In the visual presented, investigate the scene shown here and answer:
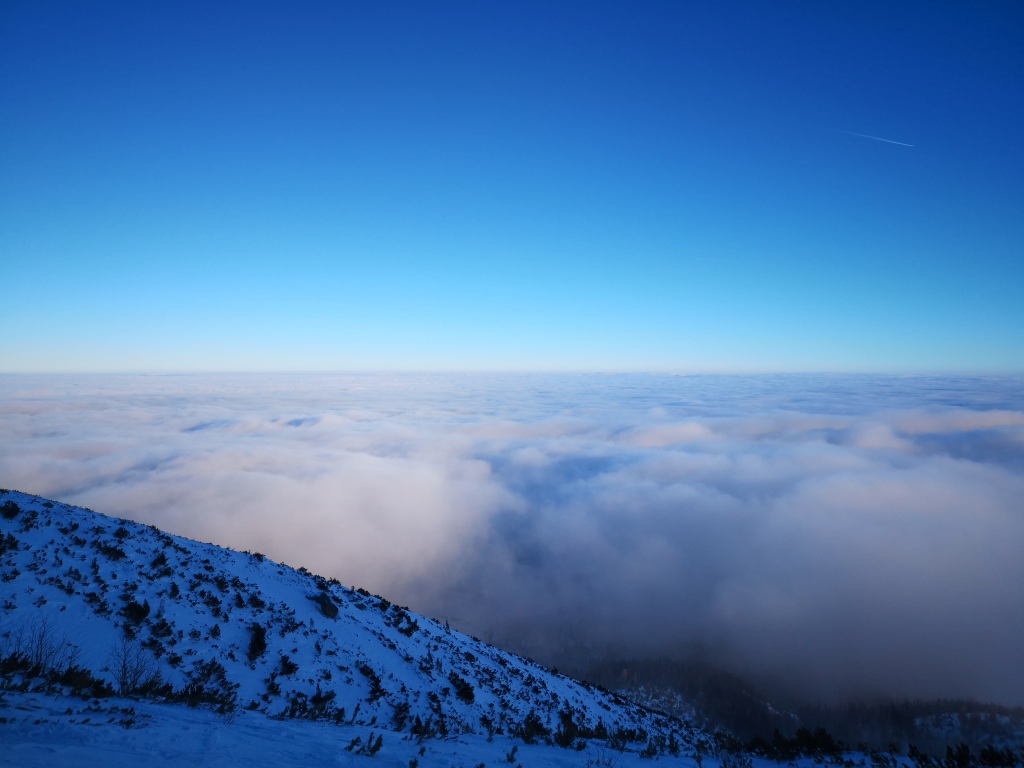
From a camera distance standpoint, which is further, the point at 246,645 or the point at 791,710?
the point at 791,710

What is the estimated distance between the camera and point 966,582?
9250 centimetres

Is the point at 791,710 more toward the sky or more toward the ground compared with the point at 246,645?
more toward the ground

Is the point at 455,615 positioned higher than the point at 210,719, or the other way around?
the point at 210,719

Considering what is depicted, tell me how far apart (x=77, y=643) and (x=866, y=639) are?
125415 millimetres

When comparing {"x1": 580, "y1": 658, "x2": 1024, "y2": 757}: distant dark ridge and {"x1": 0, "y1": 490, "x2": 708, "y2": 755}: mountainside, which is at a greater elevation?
{"x1": 0, "y1": 490, "x2": 708, "y2": 755}: mountainside

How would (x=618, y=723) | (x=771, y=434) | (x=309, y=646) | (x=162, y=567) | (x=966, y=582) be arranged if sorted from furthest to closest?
(x=771, y=434) → (x=966, y=582) → (x=618, y=723) → (x=162, y=567) → (x=309, y=646)

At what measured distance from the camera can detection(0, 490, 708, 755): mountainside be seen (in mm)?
12164

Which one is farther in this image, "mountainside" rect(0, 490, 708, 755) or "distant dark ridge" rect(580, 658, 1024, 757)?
"distant dark ridge" rect(580, 658, 1024, 757)

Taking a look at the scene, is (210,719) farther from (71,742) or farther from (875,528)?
(875,528)

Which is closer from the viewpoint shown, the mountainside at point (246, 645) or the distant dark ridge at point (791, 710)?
the mountainside at point (246, 645)

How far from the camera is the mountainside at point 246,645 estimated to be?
479 inches

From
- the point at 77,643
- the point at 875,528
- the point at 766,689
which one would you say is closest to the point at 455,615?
the point at 766,689

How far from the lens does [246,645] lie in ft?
51.1

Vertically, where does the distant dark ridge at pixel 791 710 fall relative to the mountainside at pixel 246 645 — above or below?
below
